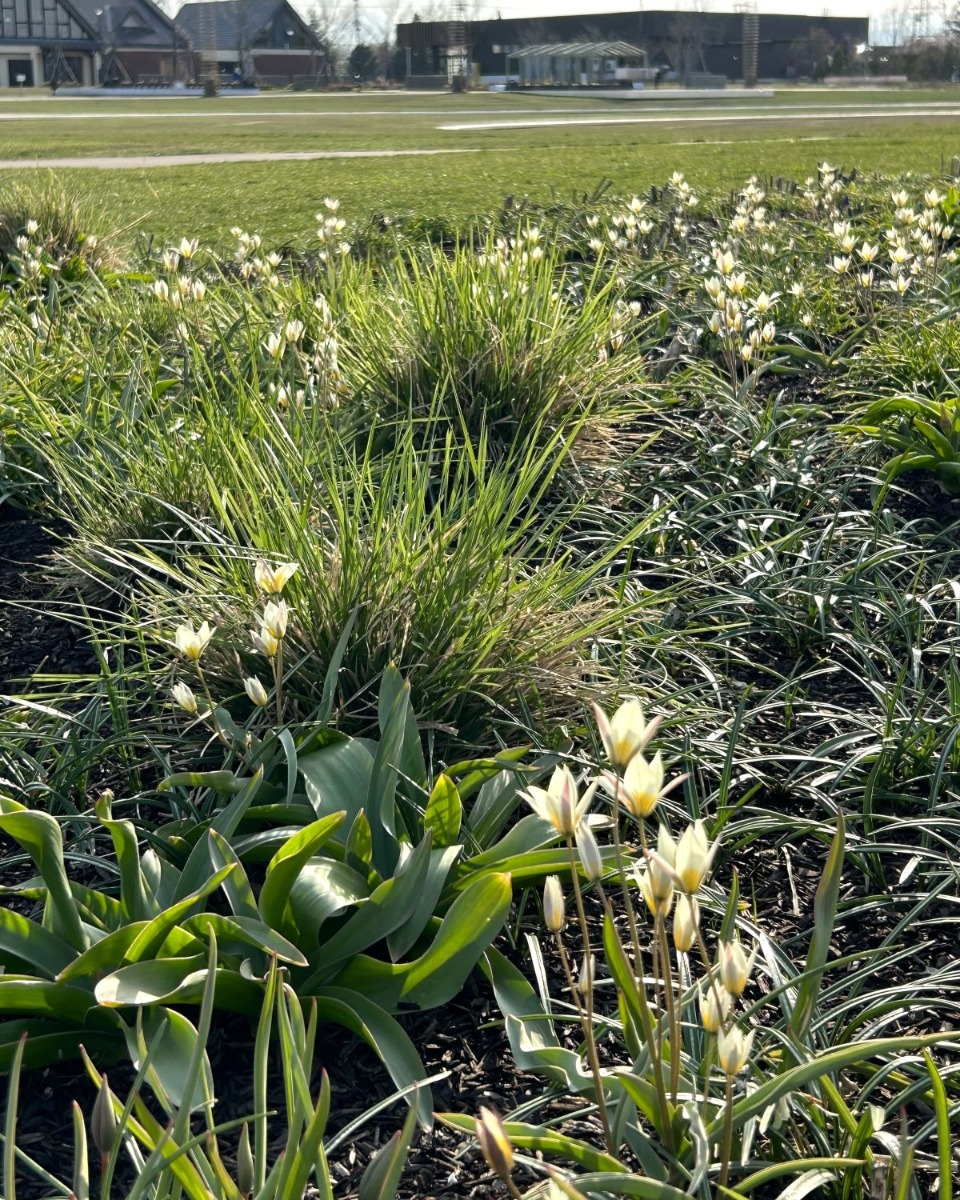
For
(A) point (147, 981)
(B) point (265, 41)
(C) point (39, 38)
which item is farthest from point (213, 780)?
(B) point (265, 41)

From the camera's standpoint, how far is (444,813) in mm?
2021

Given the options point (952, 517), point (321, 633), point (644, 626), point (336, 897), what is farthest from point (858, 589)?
point (336, 897)

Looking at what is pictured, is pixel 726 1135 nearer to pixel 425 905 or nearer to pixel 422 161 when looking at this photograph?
pixel 425 905

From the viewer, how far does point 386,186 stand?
11.9m

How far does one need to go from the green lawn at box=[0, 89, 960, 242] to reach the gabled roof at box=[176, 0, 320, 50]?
58309 mm

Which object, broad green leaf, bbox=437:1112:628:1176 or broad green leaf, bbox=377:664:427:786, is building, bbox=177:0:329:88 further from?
broad green leaf, bbox=437:1112:628:1176

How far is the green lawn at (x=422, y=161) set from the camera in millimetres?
10250

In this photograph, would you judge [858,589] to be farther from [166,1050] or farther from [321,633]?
[166,1050]

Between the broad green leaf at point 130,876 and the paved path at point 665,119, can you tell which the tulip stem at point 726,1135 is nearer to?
the broad green leaf at point 130,876

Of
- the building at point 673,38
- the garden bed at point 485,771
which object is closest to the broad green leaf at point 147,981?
the garden bed at point 485,771

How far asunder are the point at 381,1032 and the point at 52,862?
0.54 metres

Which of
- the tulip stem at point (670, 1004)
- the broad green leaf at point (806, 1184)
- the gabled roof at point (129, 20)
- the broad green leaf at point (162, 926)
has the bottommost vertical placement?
the broad green leaf at point (806, 1184)

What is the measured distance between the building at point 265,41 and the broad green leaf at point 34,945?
8232 centimetres

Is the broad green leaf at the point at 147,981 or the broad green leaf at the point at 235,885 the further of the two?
the broad green leaf at the point at 235,885
